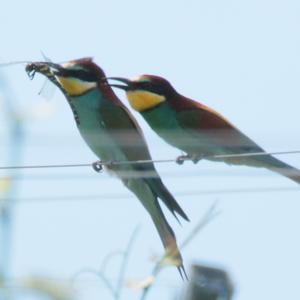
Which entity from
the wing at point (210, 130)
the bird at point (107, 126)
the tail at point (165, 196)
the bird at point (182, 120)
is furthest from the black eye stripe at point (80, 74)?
the tail at point (165, 196)

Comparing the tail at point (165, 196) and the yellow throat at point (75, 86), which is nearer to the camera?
the tail at point (165, 196)

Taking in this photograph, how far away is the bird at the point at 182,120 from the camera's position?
4746 mm

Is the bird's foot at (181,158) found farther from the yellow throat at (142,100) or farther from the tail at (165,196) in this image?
the yellow throat at (142,100)

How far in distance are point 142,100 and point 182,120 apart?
22 cm

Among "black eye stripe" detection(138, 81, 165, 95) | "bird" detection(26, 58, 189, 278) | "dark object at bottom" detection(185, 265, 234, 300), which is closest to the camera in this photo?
"dark object at bottom" detection(185, 265, 234, 300)

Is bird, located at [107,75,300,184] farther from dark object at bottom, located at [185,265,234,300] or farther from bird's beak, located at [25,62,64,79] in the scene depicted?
dark object at bottom, located at [185,265,234,300]

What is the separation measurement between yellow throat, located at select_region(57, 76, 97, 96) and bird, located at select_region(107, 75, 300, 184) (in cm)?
15

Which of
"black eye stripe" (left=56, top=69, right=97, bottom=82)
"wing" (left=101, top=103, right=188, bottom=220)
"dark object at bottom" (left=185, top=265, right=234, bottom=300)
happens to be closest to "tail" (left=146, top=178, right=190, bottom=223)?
"wing" (left=101, top=103, right=188, bottom=220)

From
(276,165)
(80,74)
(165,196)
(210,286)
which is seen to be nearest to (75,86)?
(80,74)

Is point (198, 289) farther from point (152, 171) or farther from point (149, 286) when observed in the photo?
point (152, 171)

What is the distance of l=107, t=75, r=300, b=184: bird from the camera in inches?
187

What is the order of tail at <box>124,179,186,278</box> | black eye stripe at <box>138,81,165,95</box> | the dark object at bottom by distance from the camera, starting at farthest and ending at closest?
1. black eye stripe at <box>138,81,165,95</box>
2. tail at <box>124,179,186,278</box>
3. the dark object at bottom

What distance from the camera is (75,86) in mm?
4918

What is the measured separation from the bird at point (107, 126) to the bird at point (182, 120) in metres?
0.09
